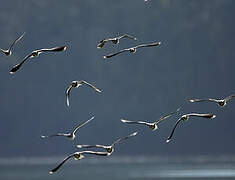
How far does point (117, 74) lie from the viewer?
3186cm

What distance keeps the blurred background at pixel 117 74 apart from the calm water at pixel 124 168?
1.16 ft

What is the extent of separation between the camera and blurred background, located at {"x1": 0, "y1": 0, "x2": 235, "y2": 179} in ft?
97.4

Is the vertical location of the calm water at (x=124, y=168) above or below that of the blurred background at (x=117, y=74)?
below

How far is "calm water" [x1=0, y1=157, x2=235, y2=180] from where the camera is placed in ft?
73.1

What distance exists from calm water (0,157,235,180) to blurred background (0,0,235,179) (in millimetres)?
354

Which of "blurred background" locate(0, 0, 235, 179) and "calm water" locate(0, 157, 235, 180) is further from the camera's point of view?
"blurred background" locate(0, 0, 235, 179)

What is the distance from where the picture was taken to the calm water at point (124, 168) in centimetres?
2229

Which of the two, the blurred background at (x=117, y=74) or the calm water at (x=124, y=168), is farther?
the blurred background at (x=117, y=74)

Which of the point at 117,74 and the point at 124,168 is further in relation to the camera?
the point at 117,74

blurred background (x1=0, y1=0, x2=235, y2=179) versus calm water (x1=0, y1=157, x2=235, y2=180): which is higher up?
blurred background (x1=0, y1=0, x2=235, y2=179)

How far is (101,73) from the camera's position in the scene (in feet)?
104

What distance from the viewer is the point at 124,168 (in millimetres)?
26953

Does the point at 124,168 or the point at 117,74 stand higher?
the point at 117,74

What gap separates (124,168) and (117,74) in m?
5.60
